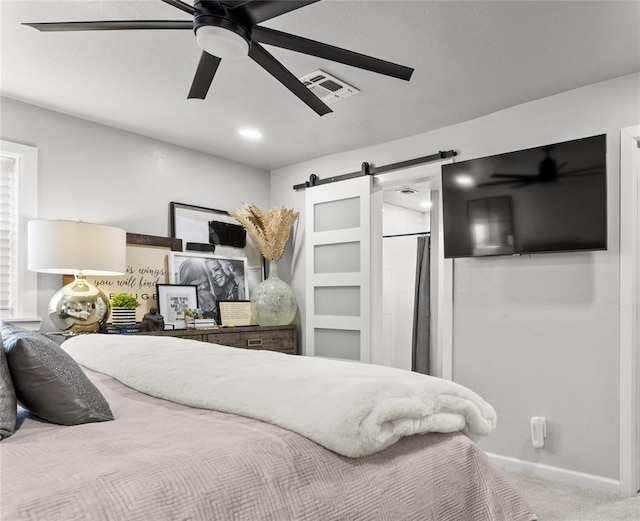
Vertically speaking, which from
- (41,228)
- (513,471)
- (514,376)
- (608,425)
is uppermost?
(41,228)

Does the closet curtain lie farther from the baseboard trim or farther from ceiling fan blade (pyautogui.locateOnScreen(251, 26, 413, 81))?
ceiling fan blade (pyautogui.locateOnScreen(251, 26, 413, 81))

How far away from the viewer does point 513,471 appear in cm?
314

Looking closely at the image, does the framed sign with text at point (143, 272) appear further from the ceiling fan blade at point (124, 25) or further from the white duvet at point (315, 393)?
the ceiling fan blade at point (124, 25)

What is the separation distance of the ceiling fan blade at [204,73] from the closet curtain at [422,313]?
12.3 feet

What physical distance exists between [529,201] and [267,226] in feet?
7.60

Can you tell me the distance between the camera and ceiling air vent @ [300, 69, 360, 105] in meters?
2.79

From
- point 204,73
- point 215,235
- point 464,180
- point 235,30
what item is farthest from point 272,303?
point 235,30

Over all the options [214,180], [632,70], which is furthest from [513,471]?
[214,180]

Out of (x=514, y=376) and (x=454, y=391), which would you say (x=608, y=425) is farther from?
(x=454, y=391)

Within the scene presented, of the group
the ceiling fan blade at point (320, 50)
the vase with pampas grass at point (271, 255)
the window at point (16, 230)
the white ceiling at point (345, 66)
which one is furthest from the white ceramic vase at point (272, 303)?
the ceiling fan blade at point (320, 50)

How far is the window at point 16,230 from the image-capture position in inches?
120

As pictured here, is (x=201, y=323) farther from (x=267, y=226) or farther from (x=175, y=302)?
(x=267, y=226)

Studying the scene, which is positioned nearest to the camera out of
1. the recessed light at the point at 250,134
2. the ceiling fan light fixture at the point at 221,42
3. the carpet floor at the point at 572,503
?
the ceiling fan light fixture at the point at 221,42

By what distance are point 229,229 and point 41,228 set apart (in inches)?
70.3
